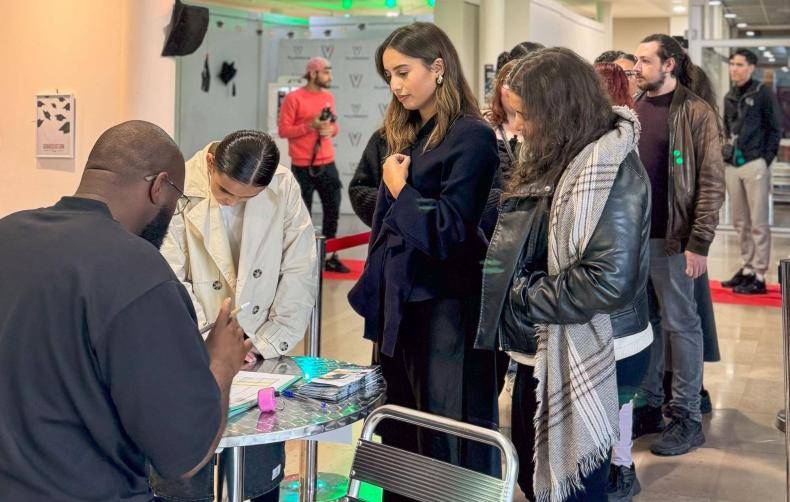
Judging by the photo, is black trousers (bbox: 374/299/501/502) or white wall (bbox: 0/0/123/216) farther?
white wall (bbox: 0/0/123/216)

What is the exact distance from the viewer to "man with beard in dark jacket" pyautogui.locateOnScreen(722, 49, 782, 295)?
823 cm

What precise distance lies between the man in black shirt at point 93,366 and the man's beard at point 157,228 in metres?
0.13

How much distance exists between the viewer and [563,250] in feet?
7.95

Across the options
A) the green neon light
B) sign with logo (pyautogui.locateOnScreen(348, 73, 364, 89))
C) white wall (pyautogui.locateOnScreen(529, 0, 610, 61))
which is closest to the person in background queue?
white wall (pyautogui.locateOnScreen(529, 0, 610, 61))

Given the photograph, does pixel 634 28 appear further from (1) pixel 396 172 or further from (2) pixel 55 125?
(1) pixel 396 172

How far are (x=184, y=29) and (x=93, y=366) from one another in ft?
10.4

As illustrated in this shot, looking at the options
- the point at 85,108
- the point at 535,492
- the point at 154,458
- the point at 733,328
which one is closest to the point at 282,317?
the point at 535,492

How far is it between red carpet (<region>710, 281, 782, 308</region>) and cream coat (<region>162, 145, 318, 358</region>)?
220 inches

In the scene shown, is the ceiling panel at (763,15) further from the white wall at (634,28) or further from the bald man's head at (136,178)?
the bald man's head at (136,178)

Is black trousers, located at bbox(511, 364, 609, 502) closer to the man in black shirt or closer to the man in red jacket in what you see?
the man in black shirt

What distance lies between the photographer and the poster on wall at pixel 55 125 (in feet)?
14.3

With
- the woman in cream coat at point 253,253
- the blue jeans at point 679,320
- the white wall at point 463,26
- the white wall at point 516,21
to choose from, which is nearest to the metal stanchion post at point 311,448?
the woman in cream coat at point 253,253

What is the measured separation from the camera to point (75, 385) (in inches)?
59.5

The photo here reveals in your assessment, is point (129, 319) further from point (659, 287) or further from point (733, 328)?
point (733, 328)
